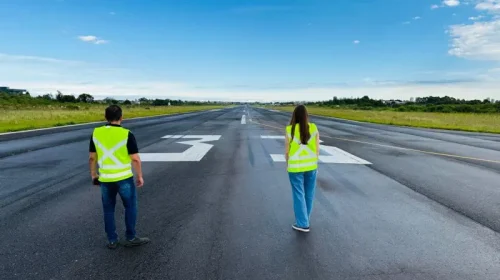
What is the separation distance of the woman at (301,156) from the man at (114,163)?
76.6 inches

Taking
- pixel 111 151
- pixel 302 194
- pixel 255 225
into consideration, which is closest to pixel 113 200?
pixel 111 151

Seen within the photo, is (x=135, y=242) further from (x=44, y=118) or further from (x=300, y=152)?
(x=44, y=118)

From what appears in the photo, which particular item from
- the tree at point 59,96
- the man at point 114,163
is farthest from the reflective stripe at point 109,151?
the tree at point 59,96

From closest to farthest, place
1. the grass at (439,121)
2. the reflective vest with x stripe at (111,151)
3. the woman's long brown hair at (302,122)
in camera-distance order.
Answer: the reflective vest with x stripe at (111,151)
the woman's long brown hair at (302,122)
the grass at (439,121)

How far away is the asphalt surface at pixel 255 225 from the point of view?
3.25m

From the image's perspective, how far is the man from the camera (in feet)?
11.6

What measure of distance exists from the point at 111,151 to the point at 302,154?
2326 millimetres

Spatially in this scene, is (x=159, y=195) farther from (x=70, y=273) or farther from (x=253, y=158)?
(x=253, y=158)

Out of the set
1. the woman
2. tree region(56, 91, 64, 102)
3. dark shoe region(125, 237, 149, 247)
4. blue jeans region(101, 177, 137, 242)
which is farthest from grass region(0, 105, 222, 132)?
tree region(56, 91, 64, 102)

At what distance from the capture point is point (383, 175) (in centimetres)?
761

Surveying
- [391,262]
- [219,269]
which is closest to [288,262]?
[219,269]

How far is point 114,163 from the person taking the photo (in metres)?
3.58

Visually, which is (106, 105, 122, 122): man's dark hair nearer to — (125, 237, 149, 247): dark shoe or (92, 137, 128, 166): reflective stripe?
(92, 137, 128, 166): reflective stripe

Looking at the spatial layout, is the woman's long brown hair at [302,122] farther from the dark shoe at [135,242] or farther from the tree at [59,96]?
the tree at [59,96]
